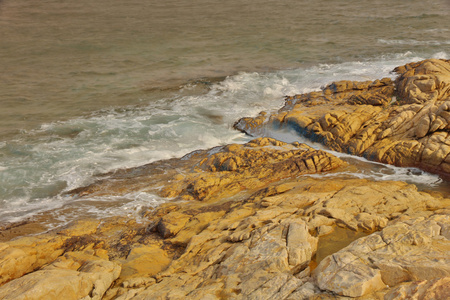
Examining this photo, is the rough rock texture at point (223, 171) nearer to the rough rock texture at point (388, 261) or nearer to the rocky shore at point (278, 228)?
the rocky shore at point (278, 228)

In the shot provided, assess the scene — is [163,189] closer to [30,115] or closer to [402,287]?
[402,287]

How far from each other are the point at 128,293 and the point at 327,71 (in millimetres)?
20530

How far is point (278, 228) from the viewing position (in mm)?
8836

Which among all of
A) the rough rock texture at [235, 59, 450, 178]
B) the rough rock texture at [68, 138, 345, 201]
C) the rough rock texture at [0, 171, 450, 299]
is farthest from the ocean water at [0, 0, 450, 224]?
the rough rock texture at [0, 171, 450, 299]

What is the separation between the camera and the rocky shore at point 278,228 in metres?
6.98

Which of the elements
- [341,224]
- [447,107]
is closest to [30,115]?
[341,224]

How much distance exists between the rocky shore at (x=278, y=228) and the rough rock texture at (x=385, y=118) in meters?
0.06

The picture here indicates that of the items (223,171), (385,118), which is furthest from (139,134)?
(385,118)

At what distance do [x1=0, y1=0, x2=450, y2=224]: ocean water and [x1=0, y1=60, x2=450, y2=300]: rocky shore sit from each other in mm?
1068

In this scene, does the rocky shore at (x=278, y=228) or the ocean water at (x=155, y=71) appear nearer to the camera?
the rocky shore at (x=278, y=228)

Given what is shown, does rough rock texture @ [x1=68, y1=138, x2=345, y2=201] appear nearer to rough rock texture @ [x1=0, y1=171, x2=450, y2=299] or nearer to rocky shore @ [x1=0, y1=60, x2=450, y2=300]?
rocky shore @ [x1=0, y1=60, x2=450, y2=300]

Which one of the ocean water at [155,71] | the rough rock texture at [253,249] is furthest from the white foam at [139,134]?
the rough rock texture at [253,249]

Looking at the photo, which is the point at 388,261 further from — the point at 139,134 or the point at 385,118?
the point at 139,134

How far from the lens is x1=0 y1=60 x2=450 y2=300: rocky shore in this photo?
6977 mm
